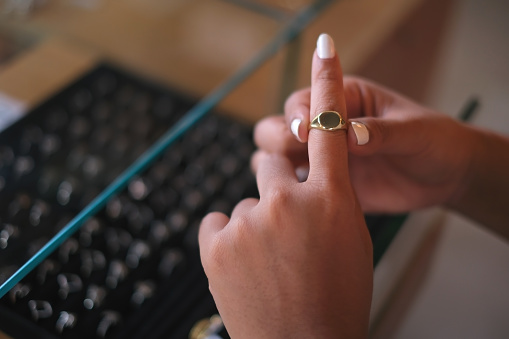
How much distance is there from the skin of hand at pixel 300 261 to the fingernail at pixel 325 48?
10 cm

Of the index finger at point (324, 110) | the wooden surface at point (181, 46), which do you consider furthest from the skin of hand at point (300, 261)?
the wooden surface at point (181, 46)

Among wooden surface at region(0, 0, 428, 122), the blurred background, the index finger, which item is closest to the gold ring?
the index finger

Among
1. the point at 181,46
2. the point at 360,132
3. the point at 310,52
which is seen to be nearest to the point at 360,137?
the point at 360,132

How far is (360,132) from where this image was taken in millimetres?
518

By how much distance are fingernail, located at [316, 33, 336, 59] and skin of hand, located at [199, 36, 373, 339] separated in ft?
0.33

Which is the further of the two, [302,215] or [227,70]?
[227,70]

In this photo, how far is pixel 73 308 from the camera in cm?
61

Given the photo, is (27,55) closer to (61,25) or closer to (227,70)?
(61,25)

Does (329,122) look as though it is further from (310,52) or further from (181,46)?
(181,46)

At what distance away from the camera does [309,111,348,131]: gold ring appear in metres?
0.50

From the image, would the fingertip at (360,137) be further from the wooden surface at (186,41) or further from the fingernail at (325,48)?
the wooden surface at (186,41)

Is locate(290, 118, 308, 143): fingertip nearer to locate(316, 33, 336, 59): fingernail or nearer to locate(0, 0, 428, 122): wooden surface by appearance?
locate(316, 33, 336, 59): fingernail

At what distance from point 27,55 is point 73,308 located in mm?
593

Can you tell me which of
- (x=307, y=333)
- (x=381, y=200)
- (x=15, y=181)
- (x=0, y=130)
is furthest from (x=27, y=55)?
(x=307, y=333)
